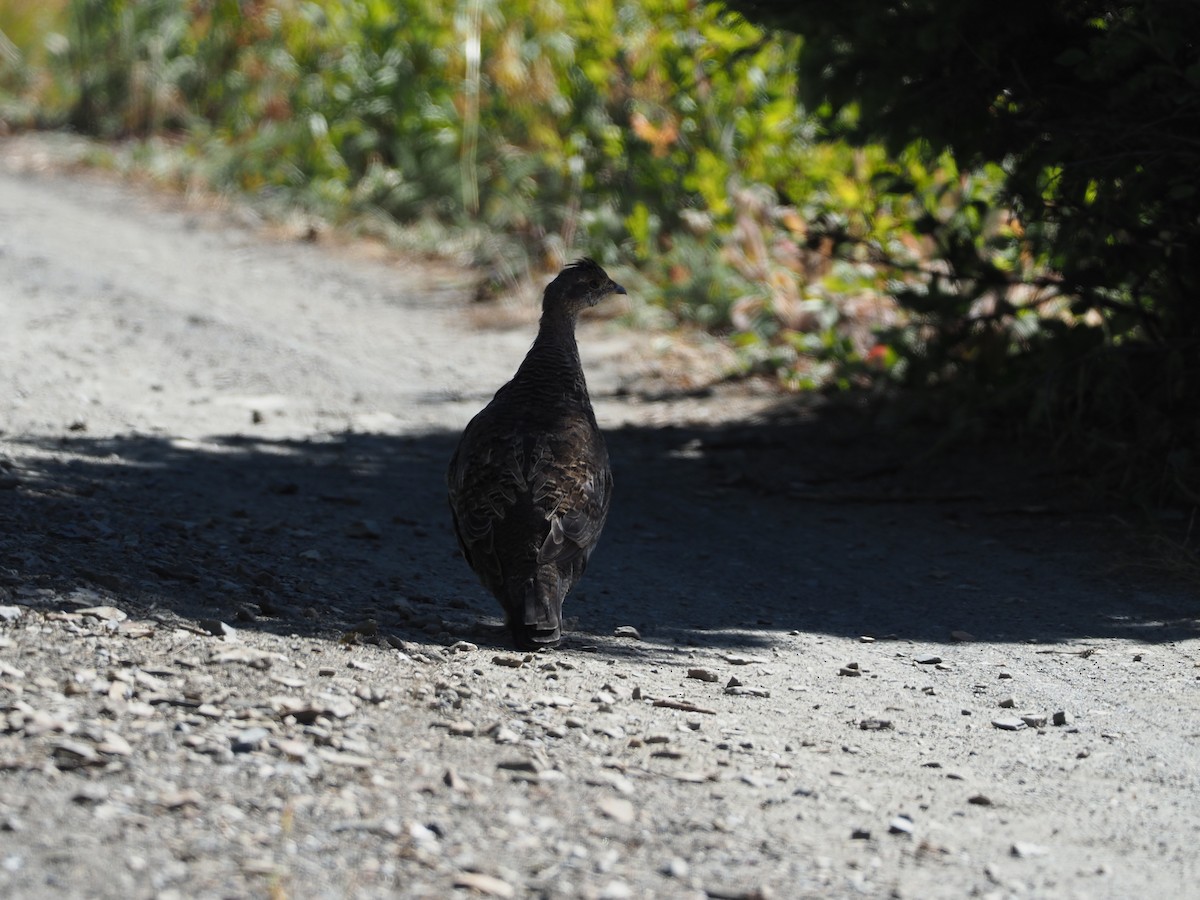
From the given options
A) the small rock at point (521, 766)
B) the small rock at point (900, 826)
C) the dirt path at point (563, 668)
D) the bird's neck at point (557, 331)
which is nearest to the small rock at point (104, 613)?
the dirt path at point (563, 668)

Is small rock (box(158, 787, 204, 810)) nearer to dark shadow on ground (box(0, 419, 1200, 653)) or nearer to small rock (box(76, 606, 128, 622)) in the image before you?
small rock (box(76, 606, 128, 622))

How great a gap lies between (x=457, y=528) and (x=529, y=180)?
855 cm

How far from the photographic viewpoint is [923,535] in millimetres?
7895

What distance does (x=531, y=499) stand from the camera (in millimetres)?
5652

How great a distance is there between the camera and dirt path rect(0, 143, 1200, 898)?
12.6 ft

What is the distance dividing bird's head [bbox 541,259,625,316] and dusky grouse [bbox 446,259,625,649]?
0.60 m

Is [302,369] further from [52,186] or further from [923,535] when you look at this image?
[52,186]

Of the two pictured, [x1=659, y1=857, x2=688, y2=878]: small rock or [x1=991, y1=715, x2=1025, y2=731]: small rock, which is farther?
[x1=991, y1=715, x2=1025, y2=731]: small rock

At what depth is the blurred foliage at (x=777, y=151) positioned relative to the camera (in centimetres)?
734

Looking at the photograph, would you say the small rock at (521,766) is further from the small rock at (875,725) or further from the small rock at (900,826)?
the small rock at (875,725)

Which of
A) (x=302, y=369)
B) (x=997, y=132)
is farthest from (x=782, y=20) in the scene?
(x=302, y=369)

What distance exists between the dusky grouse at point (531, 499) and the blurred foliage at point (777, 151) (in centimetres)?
261

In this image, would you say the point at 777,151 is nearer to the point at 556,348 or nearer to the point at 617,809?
the point at 556,348

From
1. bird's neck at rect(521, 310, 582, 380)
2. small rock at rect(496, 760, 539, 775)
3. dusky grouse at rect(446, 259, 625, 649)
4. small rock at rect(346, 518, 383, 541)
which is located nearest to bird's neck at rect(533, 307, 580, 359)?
bird's neck at rect(521, 310, 582, 380)
